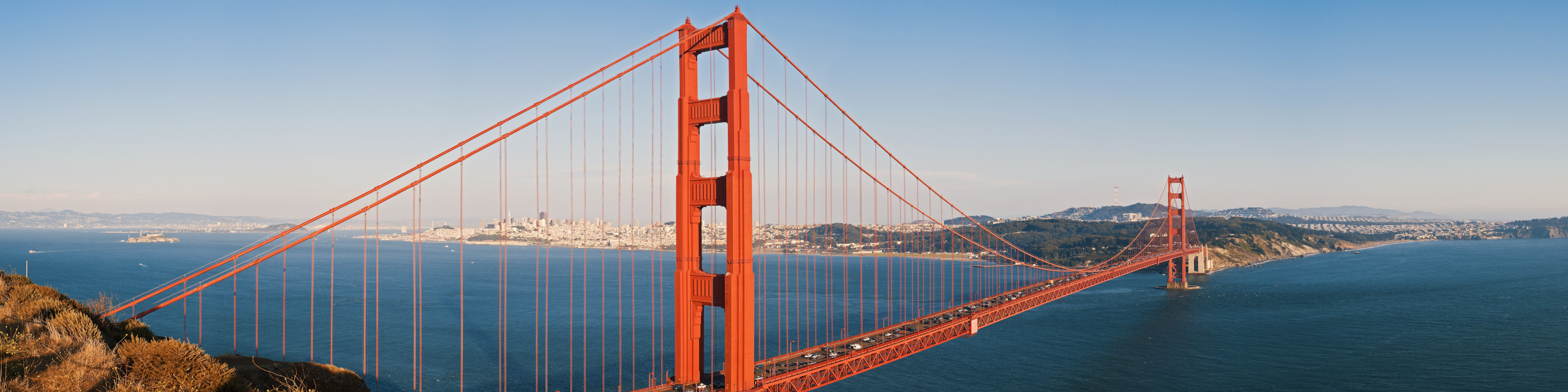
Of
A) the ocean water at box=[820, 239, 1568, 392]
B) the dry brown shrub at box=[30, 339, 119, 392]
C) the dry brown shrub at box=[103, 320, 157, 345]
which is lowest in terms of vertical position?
the ocean water at box=[820, 239, 1568, 392]

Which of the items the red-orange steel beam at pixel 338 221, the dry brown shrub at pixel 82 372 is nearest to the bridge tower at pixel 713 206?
the red-orange steel beam at pixel 338 221

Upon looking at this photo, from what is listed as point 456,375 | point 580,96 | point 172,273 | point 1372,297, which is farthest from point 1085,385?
point 172,273

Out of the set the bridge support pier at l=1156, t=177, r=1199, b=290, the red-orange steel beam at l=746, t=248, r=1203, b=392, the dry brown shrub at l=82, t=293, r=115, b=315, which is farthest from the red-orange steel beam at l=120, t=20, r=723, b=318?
the bridge support pier at l=1156, t=177, r=1199, b=290

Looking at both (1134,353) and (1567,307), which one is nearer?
(1134,353)

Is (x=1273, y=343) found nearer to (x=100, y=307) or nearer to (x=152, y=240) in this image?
(x=100, y=307)

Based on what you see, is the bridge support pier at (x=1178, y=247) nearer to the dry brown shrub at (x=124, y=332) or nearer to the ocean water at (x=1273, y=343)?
the ocean water at (x=1273, y=343)

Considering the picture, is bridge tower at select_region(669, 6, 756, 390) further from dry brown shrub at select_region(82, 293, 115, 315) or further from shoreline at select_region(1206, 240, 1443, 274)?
shoreline at select_region(1206, 240, 1443, 274)

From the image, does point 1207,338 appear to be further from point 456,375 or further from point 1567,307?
point 456,375

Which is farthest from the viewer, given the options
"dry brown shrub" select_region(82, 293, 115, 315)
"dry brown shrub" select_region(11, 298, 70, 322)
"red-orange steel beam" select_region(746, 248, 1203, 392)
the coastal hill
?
"red-orange steel beam" select_region(746, 248, 1203, 392)
